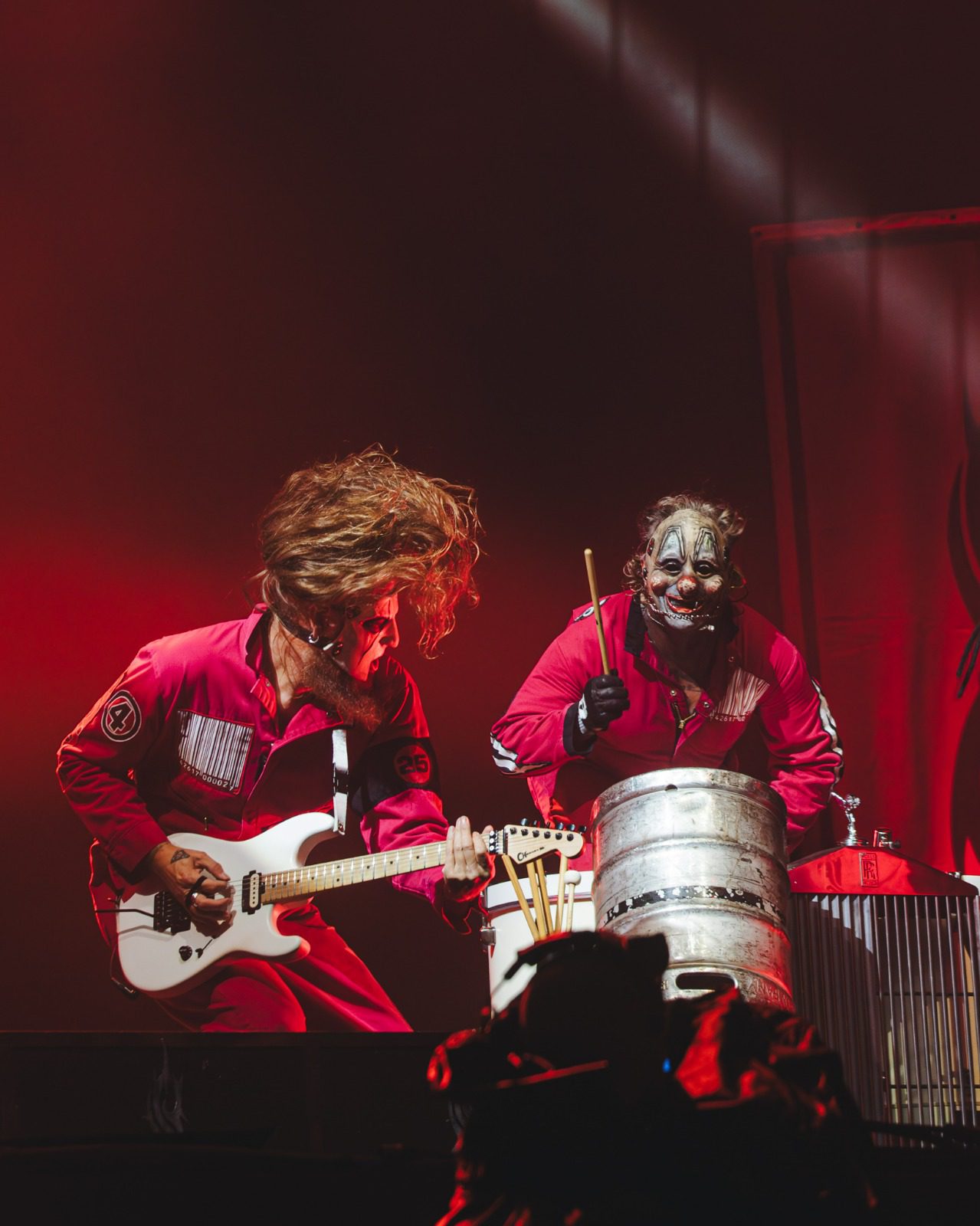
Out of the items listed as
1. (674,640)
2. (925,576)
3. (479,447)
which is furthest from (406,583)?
(925,576)

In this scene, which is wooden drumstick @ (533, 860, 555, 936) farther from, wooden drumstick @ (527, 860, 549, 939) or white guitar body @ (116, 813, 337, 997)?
white guitar body @ (116, 813, 337, 997)

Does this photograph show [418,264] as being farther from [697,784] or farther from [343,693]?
[697,784]

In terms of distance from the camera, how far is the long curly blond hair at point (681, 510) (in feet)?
21.9

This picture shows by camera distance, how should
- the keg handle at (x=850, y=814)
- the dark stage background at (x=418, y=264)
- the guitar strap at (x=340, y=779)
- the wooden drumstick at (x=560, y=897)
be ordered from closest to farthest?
the wooden drumstick at (x=560, y=897), the keg handle at (x=850, y=814), the guitar strap at (x=340, y=779), the dark stage background at (x=418, y=264)

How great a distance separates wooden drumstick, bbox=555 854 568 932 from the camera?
5681 millimetres

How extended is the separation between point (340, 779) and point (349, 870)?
17.1 inches

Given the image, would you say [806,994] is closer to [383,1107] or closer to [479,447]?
[383,1107]

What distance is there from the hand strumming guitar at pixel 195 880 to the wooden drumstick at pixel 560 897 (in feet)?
4.63

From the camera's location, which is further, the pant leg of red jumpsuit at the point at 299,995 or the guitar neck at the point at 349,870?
the guitar neck at the point at 349,870

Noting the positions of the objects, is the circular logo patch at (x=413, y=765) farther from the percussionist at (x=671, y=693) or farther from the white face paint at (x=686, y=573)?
the white face paint at (x=686, y=573)

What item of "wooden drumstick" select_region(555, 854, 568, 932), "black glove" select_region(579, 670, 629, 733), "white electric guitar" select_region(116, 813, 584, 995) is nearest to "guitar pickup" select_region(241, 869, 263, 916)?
"white electric guitar" select_region(116, 813, 584, 995)

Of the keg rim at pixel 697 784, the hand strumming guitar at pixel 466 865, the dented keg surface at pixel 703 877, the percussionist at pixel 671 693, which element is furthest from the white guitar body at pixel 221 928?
the keg rim at pixel 697 784

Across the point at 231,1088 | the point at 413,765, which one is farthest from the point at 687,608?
the point at 231,1088

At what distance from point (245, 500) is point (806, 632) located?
9.49 feet
